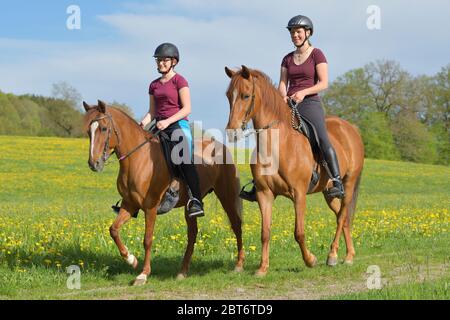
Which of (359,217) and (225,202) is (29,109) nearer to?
(359,217)

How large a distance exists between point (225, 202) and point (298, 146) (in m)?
1.89

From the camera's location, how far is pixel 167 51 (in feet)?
28.2

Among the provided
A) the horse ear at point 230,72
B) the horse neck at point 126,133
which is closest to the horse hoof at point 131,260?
the horse neck at point 126,133

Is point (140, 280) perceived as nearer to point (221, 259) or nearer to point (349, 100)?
point (221, 259)

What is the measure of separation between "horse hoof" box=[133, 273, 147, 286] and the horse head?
1.66 m

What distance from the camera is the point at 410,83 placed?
6962cm

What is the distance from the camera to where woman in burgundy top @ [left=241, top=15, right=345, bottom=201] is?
887 cm

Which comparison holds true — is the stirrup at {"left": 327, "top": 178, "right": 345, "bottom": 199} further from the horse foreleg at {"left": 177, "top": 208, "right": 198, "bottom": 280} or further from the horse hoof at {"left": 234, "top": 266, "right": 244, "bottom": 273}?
the horse foreleg at {"left": 177, "top": 208, "right": 198, "bottom": 280}

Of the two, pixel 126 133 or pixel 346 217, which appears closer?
pixel 126 133

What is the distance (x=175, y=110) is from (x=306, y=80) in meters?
2.12

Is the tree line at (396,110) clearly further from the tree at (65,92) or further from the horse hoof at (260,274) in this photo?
the horse hoof at (260,274)

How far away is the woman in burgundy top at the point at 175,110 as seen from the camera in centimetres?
864

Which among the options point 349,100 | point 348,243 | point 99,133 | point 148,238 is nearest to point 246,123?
point 99,133

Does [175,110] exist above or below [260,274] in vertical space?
above
